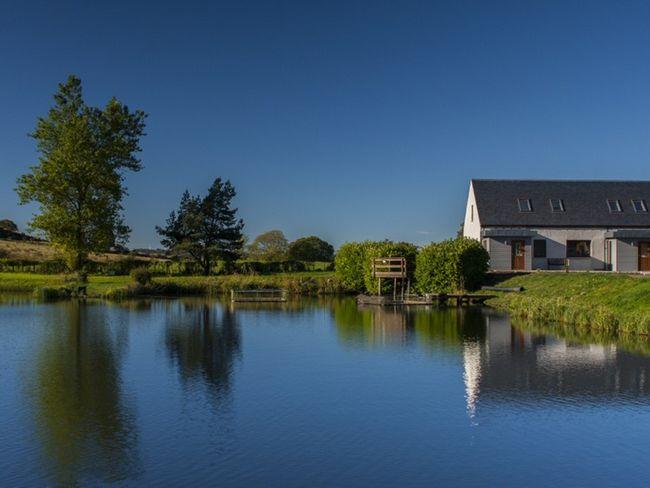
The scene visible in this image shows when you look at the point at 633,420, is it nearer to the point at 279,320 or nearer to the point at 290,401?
the point at 290,401

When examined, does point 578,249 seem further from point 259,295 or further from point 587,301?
point 259,295

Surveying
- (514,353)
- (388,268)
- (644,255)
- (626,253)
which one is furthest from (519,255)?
(514,353)

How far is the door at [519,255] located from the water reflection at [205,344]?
19006 mm

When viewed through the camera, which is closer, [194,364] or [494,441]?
[494,441]

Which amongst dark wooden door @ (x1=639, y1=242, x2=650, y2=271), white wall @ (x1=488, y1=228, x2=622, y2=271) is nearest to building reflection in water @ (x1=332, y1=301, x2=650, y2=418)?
white wall @ (x1=488, y1=228, x2=622, y2=271)

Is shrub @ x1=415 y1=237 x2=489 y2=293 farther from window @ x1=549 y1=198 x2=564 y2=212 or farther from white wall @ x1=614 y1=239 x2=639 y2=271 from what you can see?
white wall @ x1=614 y1=239 x2=639 y2=271

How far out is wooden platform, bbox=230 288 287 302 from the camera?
3719cm

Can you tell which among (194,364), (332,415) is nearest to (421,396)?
(332,415)

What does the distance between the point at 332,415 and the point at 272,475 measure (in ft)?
9.76

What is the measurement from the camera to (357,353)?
58.4 feet

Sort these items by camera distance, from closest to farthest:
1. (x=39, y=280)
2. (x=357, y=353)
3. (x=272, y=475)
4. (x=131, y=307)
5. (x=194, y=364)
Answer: (x=272, y=475) → (x=194, y=364) → (x=357, y=353) → (x=131, y=307) → (x=39, y=280)

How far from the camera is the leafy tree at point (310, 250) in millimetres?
62656

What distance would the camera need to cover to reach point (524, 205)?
4225 centimetres

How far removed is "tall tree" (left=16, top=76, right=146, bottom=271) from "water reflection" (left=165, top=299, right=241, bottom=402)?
13596 mm
